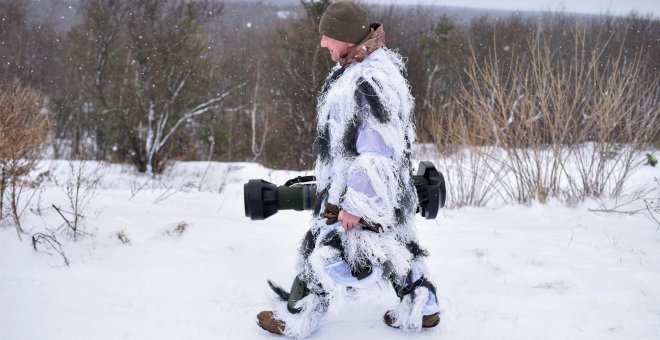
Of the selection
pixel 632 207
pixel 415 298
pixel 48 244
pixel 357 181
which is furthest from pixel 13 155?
pixel 632 207

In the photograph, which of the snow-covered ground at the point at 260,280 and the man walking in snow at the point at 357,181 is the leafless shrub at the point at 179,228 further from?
the man walking in snow at the point at 357,181

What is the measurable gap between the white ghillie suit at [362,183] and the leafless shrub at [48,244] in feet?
5.03

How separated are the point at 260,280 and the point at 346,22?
1607 millimetres

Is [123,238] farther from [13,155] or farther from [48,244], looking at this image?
[13,155]

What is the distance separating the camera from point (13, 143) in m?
3.47

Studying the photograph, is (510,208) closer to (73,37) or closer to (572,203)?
(572,203)

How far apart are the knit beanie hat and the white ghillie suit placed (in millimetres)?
108

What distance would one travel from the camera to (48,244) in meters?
2.90

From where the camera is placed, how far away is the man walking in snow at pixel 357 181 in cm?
189

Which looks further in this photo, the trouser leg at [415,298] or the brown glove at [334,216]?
the trouser leg at [415,298]

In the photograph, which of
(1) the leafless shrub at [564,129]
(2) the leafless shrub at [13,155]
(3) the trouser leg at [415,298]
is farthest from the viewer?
(1) the leafless shrub at [564,129]

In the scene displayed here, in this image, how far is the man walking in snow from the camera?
189cm

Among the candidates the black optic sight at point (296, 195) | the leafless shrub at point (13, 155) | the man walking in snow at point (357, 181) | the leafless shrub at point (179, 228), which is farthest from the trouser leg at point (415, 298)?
the leafless shrub at point (13, 155)

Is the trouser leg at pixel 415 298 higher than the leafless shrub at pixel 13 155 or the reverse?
the reverse
